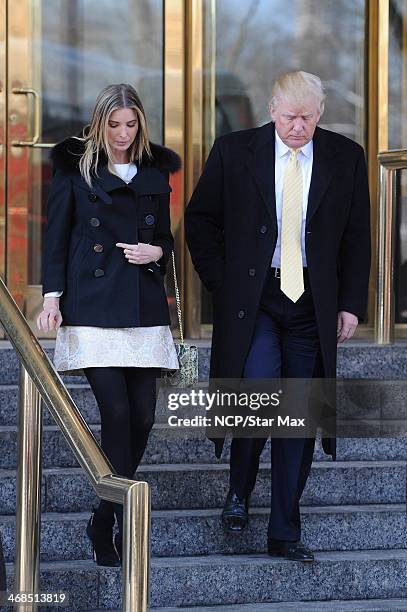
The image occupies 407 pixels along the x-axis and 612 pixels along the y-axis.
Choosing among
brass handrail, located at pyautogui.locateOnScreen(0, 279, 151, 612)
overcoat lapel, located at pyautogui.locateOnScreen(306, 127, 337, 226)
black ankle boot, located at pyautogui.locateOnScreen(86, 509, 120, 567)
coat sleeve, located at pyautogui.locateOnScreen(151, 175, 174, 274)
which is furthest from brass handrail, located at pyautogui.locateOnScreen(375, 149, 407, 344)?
brass handrail, located at pyautogui.locateOnScreen(0, 279, 151, 612)

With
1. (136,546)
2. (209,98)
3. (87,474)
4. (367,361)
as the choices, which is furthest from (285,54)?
(136,546)

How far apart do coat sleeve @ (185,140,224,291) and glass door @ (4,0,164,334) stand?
2081 mm

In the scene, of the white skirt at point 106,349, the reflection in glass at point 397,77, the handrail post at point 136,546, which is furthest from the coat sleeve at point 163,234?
the reflection in glass at point 397,77

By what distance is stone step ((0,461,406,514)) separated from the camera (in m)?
4.88

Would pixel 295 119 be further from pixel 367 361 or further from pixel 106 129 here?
pixel 367 361

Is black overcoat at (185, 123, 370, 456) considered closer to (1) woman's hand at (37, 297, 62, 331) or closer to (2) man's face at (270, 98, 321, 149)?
(2) man's face at (270, 98, 321, 149)

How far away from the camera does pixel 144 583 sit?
10.8 feet

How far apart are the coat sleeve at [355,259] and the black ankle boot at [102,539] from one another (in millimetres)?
1164

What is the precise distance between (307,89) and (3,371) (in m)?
2.03

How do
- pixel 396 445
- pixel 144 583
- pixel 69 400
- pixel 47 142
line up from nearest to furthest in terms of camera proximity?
pixel 144 583 < pixel 69 400 < pixel 396 445 < pixel 47 142

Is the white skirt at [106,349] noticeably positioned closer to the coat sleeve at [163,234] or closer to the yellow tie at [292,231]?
the coat sleeve at [163,234]

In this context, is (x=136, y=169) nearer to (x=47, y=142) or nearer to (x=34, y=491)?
(x=34, y=491)

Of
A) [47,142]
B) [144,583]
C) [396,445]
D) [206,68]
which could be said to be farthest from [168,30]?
[144,583]

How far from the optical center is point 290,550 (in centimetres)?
462
